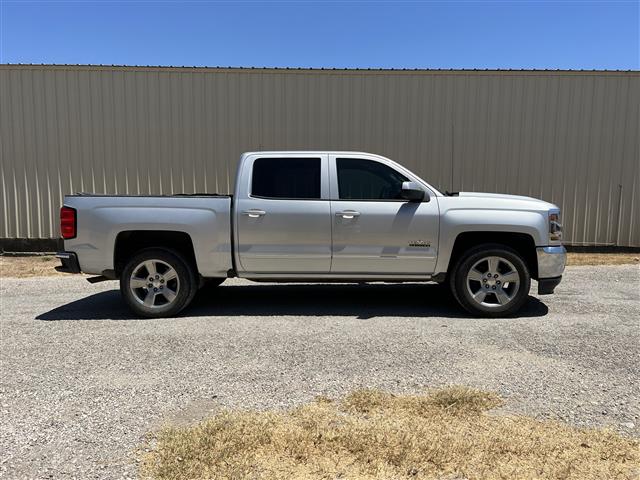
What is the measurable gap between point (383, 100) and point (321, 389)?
791 cm

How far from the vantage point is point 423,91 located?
10133mm

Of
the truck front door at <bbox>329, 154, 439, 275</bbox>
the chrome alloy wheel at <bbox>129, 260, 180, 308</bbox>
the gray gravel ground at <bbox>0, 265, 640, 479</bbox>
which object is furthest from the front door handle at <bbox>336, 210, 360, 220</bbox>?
the chrome alloy wheel at <bbox>129, 260, 180, 308</bbox>

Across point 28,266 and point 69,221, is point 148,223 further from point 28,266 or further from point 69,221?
point 28,266

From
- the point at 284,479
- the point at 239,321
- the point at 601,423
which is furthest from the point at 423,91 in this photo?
the point at 284,479

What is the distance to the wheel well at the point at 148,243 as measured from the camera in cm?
563

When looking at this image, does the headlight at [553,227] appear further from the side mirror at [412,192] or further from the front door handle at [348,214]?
the front door handle at [348,214]

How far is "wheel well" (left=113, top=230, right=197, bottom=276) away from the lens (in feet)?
Result: 18.5

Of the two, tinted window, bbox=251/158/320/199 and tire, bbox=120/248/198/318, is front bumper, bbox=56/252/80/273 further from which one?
tinted window, bbox=251/158/320/199

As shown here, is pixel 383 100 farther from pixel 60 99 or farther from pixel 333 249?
pixel 60 99

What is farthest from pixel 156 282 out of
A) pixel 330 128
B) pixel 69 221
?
pixel 330 128

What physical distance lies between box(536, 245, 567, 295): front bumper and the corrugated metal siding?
5.06 meters

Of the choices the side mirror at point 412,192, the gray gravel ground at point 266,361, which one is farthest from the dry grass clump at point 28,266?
the side mirror at point 412,192

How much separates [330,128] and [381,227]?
5.32 m

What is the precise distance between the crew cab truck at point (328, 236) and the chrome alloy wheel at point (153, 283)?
1 cm
